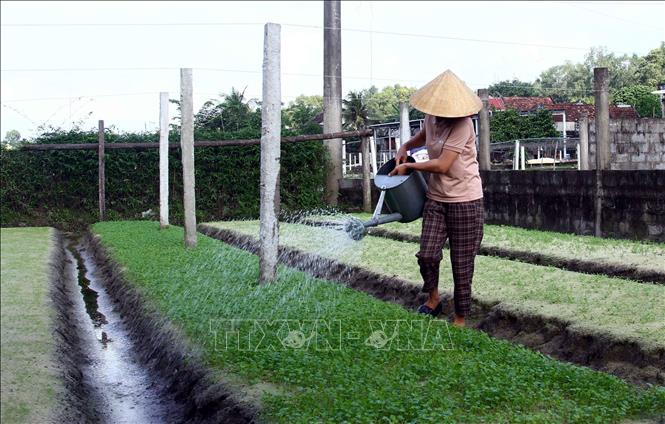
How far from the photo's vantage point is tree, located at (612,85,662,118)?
50.1ft

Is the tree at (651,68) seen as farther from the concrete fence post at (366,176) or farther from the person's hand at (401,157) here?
the person's hand at (401,157)

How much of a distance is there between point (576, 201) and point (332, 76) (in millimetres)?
9122

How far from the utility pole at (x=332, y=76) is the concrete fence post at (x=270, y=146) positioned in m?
12.4

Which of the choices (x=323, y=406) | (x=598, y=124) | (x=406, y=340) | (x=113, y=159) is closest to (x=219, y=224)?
(x=113, y=159)

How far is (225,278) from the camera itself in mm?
9836

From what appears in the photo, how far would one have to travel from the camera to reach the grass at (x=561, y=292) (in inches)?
270

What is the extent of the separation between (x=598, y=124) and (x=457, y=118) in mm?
7312

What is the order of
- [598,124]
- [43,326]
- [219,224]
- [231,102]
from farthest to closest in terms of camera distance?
1. [231,102]
2. [219,224]
3. [598,124]
4. [43,326]

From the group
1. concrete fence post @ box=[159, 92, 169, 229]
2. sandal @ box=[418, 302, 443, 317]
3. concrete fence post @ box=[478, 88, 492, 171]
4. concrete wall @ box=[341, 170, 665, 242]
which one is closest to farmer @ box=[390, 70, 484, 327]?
sandal @ box=[418, 302, 443, 317]

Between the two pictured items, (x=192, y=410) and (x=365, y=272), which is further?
(x=365, y=272)

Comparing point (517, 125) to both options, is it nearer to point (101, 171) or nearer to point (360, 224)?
point (101, 171)

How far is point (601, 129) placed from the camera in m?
13.3

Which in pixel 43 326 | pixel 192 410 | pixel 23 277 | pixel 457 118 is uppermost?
pixel 457 118

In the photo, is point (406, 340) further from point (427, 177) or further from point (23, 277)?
point (23, 277)
